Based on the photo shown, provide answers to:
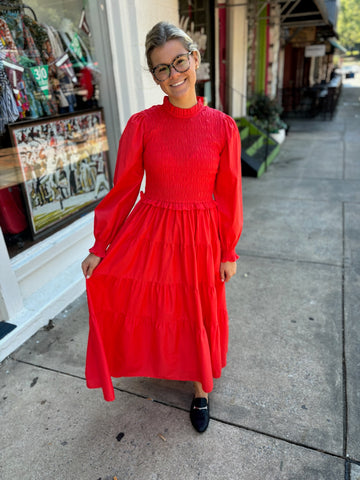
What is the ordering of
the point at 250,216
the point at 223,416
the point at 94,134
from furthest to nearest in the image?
the point at 250,216
the point at 94,134
the point at 223,416

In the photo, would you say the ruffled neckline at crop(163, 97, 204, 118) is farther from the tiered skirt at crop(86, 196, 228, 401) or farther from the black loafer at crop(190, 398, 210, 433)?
the black loafer at crop(190, 398, 210, 433)

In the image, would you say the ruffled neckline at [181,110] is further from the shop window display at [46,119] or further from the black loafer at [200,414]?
the shop window display at [46,119]

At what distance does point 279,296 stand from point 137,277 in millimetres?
1700

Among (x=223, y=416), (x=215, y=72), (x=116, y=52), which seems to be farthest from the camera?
(x=215, y=72)

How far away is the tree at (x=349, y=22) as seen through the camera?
56.6 metres

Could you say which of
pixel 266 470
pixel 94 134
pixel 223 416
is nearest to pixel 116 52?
pixel 94 134

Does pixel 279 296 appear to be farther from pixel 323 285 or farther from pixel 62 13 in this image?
pixel 62 13

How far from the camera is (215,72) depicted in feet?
24.6

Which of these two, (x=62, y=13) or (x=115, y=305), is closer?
(x=115, y=305)

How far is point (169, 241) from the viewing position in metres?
1.87

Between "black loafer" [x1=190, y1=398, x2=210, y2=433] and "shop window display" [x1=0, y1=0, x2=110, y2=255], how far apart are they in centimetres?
186

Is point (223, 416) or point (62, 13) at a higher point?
point (62, 13)

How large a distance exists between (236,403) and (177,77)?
1.78m

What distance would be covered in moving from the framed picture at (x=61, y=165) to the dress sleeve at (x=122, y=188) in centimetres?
156
